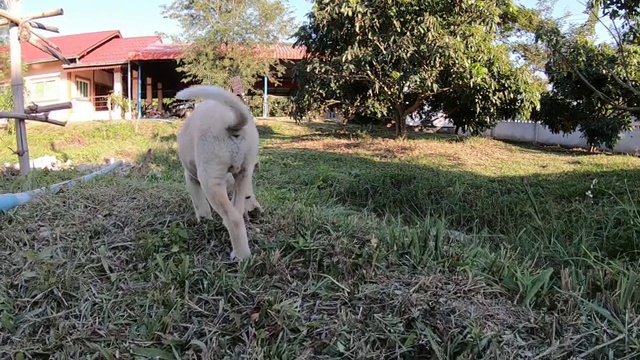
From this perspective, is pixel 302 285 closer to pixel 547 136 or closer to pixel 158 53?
pixel 547 136

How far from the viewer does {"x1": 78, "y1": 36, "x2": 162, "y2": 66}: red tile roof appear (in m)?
22.2

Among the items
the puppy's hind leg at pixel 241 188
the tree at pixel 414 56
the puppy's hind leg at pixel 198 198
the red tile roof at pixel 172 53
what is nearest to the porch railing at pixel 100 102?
the red tile roof at pixel 172 53

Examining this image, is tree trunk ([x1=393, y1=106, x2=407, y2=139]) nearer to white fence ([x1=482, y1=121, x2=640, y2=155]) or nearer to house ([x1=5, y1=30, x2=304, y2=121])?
white fence ([x1=482, y1=121, x2=640, y2=155])

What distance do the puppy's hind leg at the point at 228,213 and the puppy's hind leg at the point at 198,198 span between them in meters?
0.57

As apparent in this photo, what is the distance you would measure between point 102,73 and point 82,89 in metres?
1.49

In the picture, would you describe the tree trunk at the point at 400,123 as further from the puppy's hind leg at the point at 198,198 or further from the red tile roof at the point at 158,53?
the red tile roof at the point at 158,53

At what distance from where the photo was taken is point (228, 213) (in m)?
2.90

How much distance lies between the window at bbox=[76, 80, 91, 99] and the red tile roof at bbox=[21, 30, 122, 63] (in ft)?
5.64

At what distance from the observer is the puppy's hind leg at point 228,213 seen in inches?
114

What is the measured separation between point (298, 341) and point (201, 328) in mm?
510

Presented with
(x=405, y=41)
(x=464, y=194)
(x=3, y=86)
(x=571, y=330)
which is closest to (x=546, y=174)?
(x=464, y=194)

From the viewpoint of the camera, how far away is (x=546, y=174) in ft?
27.9

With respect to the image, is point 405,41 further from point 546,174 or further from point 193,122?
point 193,122

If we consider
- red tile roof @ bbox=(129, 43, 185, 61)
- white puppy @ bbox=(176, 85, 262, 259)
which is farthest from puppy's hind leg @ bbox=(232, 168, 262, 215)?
red tile roof @ bbox=(129, 43, 185, 61)
